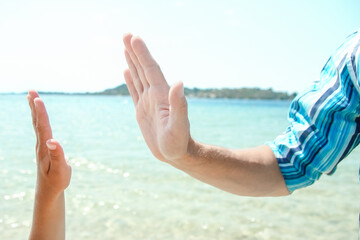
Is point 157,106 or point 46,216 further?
point 46,216

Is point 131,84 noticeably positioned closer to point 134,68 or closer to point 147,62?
point 134,68

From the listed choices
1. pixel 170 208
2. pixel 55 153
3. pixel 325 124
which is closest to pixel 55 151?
pixel 55 153

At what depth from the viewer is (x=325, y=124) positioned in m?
1.48

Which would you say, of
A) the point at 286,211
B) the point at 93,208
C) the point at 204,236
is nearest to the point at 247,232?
the point at 204,236

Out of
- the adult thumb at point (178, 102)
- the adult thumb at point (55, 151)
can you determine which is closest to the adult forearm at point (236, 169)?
the adult thumb at point (178, 102)

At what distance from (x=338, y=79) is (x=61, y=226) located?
4.53 ft

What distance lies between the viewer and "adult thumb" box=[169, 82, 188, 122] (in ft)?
3.56

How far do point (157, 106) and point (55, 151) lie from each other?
541mm

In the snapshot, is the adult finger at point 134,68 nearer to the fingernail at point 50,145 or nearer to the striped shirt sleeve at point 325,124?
the fingernail at point 50,145

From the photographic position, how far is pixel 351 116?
1403 millimetres

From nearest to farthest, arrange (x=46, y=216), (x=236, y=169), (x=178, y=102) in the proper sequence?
(x=178, y=102) < (x=236, y=169) < (x=46, y=216)

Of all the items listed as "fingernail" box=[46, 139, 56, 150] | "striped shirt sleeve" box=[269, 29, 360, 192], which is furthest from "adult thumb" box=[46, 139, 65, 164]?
"striped shirt sleeve" box=[269, 29, 360, 192]

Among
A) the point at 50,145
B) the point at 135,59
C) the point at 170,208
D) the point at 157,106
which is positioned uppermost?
the point at 135,59

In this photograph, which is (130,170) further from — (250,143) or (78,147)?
(250,143)
